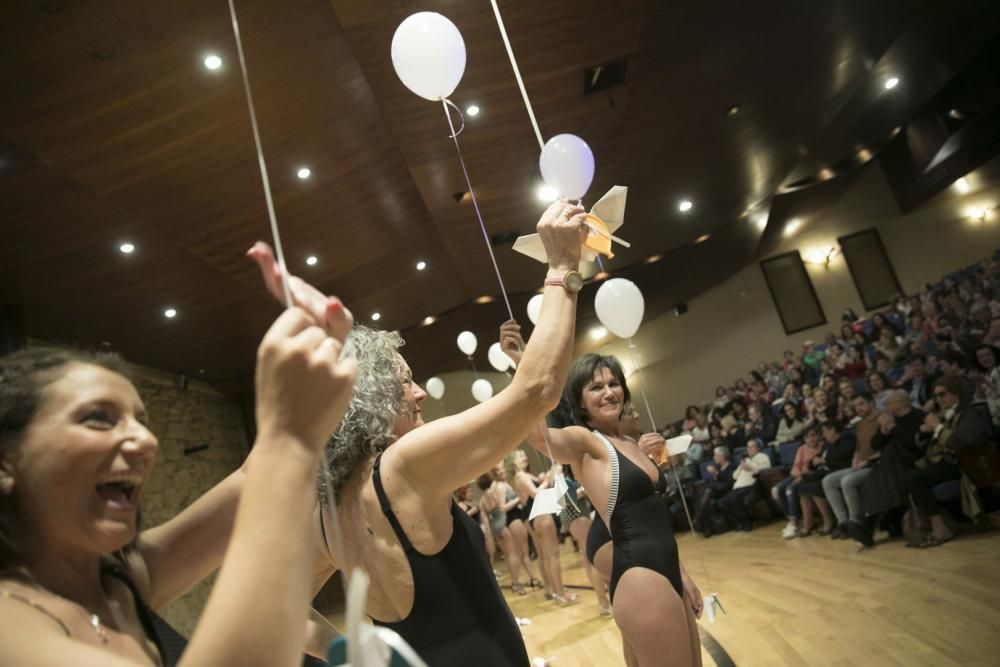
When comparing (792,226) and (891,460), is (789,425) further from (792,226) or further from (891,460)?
(792,226)

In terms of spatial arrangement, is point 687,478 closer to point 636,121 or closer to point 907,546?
point 907,546

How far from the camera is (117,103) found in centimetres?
369

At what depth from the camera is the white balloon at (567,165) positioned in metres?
2.60

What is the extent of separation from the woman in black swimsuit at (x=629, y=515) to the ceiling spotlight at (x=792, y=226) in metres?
10.2

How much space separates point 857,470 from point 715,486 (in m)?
2.92

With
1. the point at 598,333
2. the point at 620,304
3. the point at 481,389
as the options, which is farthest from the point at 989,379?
the point at 598,333

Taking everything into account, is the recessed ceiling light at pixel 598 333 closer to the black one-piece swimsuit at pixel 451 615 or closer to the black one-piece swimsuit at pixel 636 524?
the black one-piece swimsuit at pixel 636 524

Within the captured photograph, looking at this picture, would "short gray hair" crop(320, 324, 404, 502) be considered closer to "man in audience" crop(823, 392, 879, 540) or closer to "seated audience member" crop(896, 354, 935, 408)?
"man in audience" crop(823, 392, 879, 540)

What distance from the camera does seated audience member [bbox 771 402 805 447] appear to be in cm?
740

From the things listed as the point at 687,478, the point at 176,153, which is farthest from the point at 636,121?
the point at 687,478

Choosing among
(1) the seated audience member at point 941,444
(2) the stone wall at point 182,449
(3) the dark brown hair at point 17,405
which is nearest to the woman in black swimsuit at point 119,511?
(3) the dark brown hair at point 17,405

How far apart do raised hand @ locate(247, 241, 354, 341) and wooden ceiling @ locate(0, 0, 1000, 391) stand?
3.24 meters

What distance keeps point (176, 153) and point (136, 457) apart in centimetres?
417

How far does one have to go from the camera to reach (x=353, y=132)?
5027 mm
